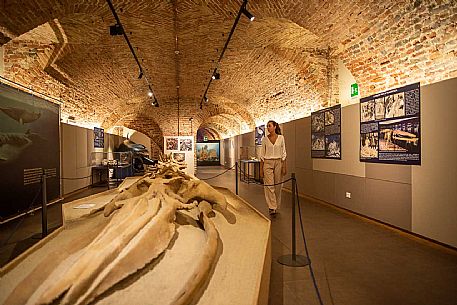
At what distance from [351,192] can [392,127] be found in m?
1.87

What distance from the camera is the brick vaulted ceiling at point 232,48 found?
5.04 metres

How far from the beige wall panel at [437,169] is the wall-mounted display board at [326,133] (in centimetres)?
240

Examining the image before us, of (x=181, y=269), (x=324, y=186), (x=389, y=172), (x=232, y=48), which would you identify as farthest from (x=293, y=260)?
(x=232, y=48)

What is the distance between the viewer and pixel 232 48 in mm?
9297

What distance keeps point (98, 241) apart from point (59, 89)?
30.1 feet

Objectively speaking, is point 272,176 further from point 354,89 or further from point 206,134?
point 206,134

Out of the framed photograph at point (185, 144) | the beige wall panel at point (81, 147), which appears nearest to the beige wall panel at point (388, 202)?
the beige wall panel at point (81, 147)

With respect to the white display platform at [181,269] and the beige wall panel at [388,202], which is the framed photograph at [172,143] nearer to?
the beige wall panel at [388,202]

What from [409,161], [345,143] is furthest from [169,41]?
[409,161]

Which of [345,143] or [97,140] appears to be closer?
[345,143]

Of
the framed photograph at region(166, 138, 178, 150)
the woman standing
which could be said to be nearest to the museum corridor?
the woman standing

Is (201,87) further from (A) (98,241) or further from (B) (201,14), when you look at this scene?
(A) (98,241)

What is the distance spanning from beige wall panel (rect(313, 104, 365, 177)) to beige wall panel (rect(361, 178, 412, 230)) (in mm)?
472

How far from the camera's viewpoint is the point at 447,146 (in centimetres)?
429
